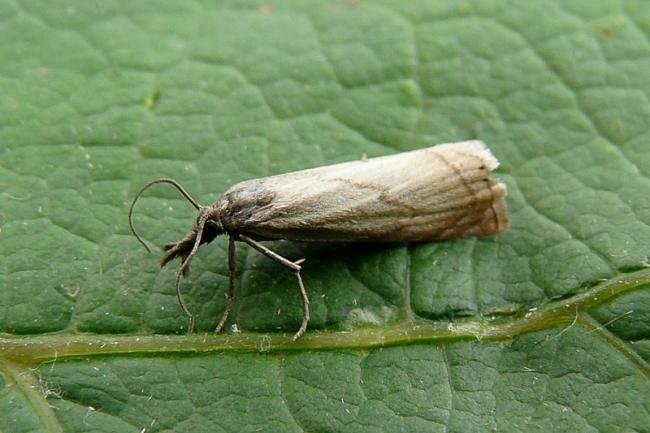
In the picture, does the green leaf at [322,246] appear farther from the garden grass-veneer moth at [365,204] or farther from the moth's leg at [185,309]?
the garden grass-veneer moth at [365,204]

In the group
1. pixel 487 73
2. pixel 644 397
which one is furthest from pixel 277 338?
pixel 487 73

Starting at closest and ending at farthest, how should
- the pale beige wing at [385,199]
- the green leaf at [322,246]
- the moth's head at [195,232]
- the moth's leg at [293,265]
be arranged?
the green leaf at [322,246] < the moth's leg at [293,265] < the moth's head at [195,232] < the pale beige wing at [385,199]

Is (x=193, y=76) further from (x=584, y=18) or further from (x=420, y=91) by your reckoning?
(x=584, y=18)

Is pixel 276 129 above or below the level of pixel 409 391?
above

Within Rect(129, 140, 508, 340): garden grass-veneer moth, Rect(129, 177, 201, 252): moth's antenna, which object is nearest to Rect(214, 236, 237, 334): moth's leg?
Rect(129, 140, 508, 340): garden grass-veneer moth

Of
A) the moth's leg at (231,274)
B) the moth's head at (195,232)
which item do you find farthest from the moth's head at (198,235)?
the moth's leg at (231,274)

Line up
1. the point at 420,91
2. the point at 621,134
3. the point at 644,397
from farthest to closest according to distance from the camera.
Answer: the point at 420,91, the point at 621,134, the point at 644,397

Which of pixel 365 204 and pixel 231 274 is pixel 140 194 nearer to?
pixel 231 274
